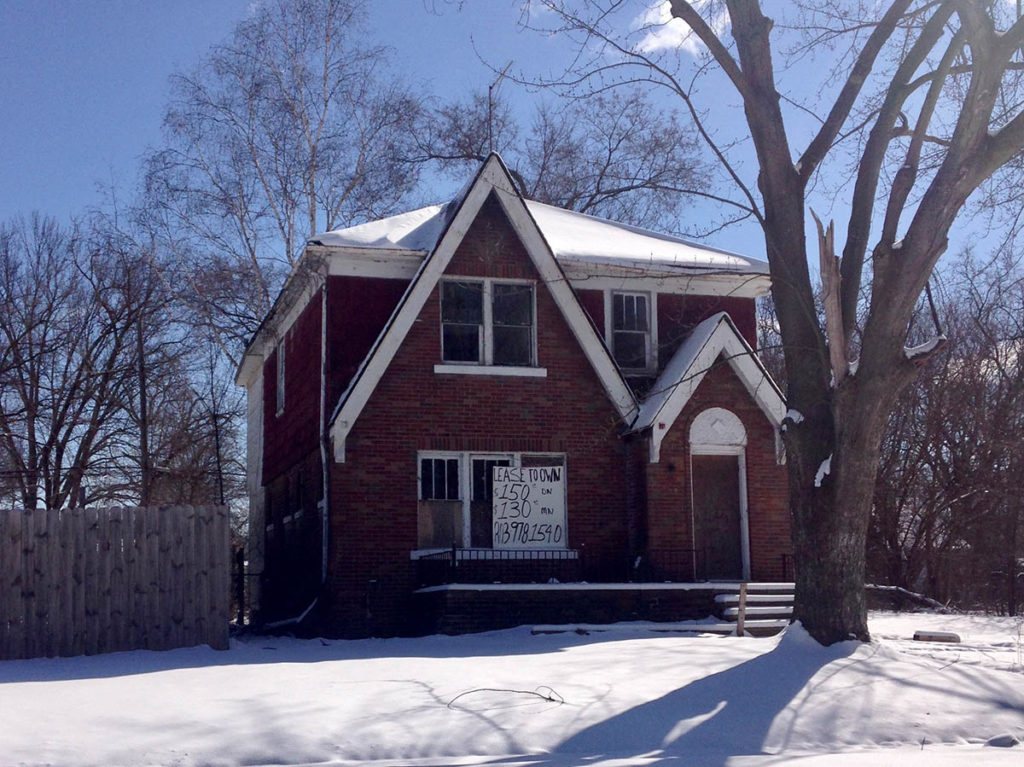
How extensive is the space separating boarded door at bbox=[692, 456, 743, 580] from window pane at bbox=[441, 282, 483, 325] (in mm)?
4315

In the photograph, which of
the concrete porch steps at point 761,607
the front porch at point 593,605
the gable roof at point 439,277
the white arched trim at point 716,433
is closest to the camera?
the front porch at point 593,605

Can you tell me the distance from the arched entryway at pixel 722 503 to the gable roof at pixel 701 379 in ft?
1.99

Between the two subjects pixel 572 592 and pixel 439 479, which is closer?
pixel 572 592

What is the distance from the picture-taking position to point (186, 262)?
2911 cm

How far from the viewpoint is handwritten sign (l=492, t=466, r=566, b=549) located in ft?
57.7

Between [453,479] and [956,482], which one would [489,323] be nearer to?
[453,479]

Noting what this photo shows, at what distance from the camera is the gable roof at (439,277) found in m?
17.0

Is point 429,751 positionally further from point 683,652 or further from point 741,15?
point 741,15

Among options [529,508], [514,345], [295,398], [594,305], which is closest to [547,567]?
[529,508]

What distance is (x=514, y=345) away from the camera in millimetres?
18359

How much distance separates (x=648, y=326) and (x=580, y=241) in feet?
6.18

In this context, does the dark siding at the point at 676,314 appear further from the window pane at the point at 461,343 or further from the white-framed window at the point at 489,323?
the window pane at the point at 461,343

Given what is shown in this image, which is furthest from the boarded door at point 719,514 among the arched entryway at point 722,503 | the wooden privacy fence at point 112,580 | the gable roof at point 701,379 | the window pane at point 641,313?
the wooden privacy fence at point 112,580


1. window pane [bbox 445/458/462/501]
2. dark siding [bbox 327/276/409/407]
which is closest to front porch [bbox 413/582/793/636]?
window pane [bbox 445/458/462/501]
